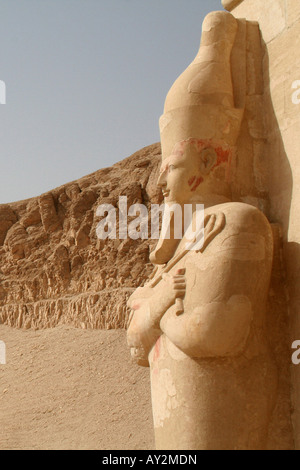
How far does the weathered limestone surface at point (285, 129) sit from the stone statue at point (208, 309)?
9.0 inches

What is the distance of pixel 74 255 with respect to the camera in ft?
71.3

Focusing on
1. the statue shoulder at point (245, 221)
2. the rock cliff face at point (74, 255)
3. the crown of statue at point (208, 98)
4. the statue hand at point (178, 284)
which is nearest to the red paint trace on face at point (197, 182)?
the crown of statue at point (208, 98)

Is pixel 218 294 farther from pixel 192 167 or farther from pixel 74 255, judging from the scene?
pixel 74 255

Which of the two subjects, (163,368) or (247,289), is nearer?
(247,289)

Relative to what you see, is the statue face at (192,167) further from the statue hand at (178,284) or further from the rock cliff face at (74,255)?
the rock cliff face at (74,255)

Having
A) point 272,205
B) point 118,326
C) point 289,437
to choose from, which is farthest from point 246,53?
point 118,326

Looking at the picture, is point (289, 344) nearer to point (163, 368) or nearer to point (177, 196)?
point (163, 368)

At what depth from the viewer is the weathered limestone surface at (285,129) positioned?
330 cm

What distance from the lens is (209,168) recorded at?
11.6 ft

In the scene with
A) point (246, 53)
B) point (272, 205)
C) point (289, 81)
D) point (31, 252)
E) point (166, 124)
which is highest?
point (246, 53)

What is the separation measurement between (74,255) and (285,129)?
18.6m

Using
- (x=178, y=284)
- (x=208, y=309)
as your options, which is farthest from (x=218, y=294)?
(x=178, y=284)

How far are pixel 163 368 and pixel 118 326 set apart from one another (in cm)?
1468

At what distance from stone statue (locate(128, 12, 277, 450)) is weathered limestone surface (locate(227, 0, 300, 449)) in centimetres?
23
